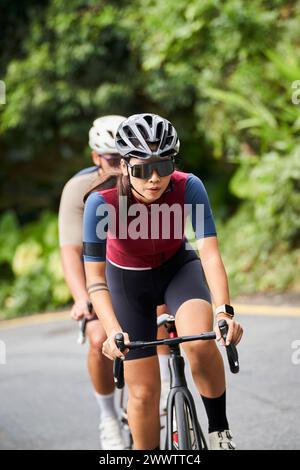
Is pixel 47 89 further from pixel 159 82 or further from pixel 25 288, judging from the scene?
pixel 25 288

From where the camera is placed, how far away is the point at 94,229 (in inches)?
164

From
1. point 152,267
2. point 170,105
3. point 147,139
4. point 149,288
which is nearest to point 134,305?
point 149,288

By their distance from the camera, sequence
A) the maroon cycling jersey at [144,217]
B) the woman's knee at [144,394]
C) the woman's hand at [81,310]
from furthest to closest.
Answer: the woman's hand at [81,310]
the woman's knee at [144,394]
the maroon cycling jersey at [144,217]

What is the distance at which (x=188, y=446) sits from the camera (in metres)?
4.21

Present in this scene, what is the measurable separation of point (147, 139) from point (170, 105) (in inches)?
431

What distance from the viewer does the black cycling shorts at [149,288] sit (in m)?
4.55

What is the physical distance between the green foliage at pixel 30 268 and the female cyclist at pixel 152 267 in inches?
478

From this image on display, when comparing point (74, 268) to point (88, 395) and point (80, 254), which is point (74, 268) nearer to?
point (80, 254)

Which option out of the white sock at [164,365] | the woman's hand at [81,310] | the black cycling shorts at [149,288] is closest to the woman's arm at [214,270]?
the black cycling shorts at [149,288]

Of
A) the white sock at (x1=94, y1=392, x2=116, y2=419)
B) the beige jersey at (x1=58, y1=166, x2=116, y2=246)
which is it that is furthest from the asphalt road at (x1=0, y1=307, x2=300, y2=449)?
Answer: the beige jersey at (x1=58, y1=166, x2=116, y2=246)

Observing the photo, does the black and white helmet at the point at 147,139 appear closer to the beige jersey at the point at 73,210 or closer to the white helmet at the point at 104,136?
the white helmet at the point at 104,136

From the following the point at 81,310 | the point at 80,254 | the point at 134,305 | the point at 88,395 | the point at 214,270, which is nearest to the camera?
the point at 214,270

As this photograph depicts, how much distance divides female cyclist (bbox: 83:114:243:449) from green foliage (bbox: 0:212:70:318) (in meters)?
12.1
